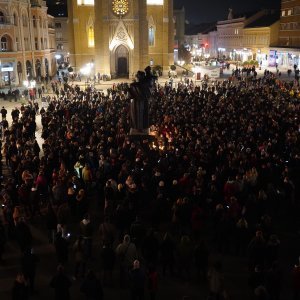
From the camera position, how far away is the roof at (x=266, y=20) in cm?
7444

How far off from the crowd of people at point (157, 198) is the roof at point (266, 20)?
61907 millimetres

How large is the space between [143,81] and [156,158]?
13.7 ft

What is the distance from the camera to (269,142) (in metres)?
14.6

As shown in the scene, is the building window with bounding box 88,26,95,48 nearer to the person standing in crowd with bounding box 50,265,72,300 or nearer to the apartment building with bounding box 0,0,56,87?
the apartment building with bounding box 0,0,56,87

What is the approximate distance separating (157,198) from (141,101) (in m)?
7.38

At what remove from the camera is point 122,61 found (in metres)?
56.2

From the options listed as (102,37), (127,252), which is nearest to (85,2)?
(102,37)

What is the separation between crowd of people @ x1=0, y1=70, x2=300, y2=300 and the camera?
8.52m

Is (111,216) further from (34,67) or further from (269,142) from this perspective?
(34,67)

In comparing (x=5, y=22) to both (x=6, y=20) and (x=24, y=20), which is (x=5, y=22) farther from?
(x=24, y=20)

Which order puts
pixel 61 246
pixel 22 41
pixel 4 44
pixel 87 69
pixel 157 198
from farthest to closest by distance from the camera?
pixel 87 69 < pixel 22 41 < pixel 4 44 < pixel 157 198 < pixel 61 246

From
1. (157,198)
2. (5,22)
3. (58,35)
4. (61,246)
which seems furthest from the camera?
(58,35)

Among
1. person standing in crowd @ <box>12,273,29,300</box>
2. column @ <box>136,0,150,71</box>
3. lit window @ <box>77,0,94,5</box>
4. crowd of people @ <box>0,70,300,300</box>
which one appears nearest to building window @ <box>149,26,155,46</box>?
column @ <box>136,0,150,71</box>

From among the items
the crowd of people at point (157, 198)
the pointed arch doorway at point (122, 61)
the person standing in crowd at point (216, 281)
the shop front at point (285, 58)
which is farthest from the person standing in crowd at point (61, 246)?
the shop front at point (285, 58)
